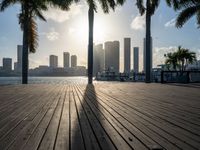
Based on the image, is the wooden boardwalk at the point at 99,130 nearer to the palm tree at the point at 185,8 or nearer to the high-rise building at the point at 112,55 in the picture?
the palm tree at the point at 185,8

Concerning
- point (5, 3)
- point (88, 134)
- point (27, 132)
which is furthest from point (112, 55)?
point (88, 134)

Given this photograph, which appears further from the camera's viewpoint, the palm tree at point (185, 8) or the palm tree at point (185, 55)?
the palm tree at point (185, 55)

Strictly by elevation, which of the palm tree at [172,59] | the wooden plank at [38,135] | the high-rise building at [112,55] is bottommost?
the wooden plank at [38,135]

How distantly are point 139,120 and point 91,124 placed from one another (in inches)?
41.9

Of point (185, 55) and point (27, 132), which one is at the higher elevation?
point (185, 55)

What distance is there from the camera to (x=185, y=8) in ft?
88.9

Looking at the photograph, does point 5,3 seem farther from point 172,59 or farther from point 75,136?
point 172,59

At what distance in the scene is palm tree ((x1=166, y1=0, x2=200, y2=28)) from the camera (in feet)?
87.9

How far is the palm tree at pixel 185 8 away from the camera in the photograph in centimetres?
2678

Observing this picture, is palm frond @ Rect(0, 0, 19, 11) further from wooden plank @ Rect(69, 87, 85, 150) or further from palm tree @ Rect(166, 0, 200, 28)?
wooden plank @ Rect(69, 87, 85, 150)

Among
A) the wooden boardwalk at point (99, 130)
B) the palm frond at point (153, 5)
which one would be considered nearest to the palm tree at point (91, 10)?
the palm frond at point (153, 5)

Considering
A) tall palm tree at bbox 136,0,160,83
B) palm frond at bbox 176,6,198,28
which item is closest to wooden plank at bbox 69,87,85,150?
tall palm tree at bbox 136,0,160,83

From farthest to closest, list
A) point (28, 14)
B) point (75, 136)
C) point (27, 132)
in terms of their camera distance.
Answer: point (28, 14) < point (27, 132) < point (75, 136)

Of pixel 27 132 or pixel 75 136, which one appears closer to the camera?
pixel 75 136
